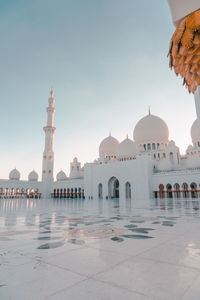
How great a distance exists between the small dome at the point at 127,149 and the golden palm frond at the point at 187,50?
21.6 metres

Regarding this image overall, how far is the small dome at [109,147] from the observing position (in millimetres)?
29438

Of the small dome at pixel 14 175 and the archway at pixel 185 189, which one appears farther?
the small dome at pixel 14 175

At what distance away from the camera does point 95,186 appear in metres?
23.0

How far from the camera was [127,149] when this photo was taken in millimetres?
24344

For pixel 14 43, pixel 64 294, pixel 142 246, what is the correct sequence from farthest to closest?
pixel 14 43
pixel 142 246
pixel 64 294

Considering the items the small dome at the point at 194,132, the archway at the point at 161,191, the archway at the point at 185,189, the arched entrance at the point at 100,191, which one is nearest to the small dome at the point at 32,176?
the arched entrance at the point at 100,191

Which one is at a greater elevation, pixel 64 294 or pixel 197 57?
pixel 197 57

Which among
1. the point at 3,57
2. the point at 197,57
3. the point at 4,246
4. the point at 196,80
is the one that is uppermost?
the point at 3,57

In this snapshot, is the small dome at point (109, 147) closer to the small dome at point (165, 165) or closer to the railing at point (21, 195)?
the small dome at point (165, 165)

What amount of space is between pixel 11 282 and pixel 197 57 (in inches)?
114

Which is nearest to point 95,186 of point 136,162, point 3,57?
point 136,162

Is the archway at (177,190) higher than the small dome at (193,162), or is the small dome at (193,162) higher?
the small dome at (193,162)

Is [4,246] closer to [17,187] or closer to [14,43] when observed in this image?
[14,43]

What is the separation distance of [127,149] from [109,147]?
556 cm
